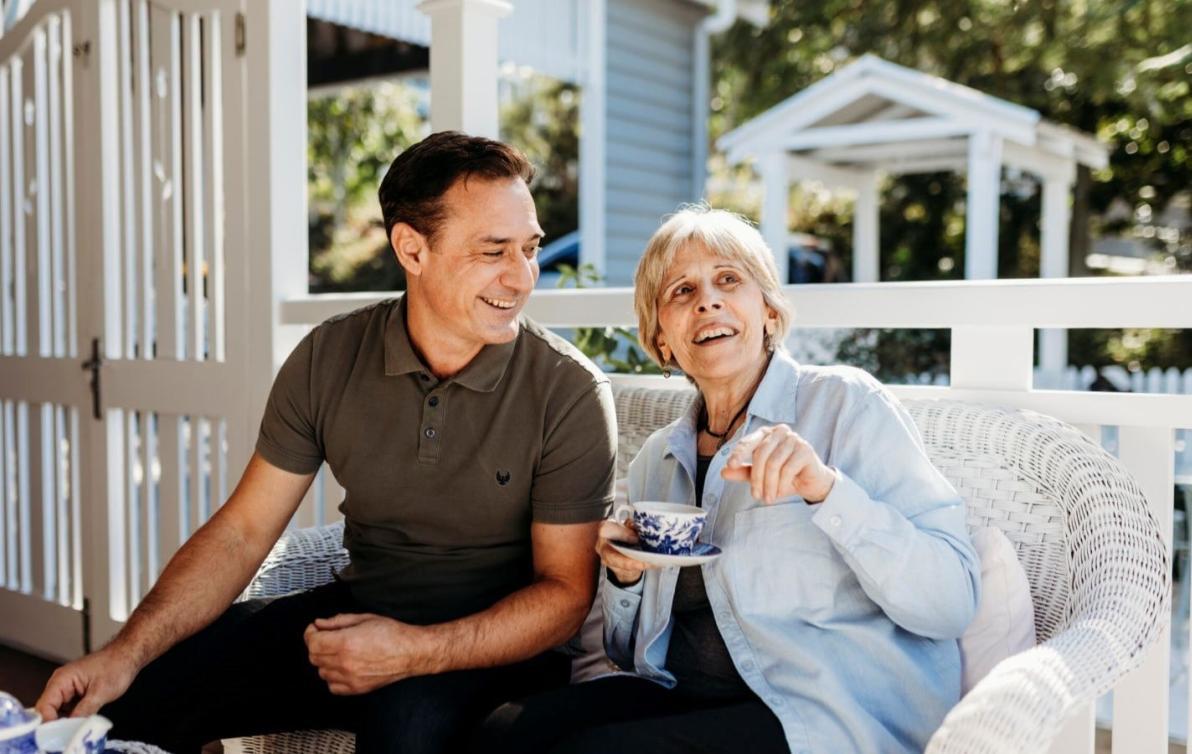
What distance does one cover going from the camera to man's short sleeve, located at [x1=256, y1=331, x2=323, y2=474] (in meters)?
2.07

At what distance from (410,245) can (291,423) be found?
38 cm

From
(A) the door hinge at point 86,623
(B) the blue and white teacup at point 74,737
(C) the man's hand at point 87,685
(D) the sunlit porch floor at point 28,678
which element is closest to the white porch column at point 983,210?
(D) the sunlit porch floor at point 28,678

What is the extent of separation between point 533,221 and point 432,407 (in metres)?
0.36

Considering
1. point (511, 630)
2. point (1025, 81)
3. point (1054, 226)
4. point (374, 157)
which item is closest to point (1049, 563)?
point (511, 630)

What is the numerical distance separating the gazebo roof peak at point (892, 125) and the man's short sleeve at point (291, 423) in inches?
214

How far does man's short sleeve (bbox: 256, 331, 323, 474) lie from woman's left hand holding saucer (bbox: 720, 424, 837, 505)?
2.81ft

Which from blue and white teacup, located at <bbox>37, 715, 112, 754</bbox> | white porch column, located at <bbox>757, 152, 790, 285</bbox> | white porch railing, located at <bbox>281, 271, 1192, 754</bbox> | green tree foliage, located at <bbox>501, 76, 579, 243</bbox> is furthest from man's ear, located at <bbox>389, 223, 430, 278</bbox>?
green tree foliage, located at <bbox>501, 76, 579, 243</bbox>

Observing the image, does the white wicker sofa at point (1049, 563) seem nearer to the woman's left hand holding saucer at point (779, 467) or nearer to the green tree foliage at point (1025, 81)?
the woman's left hand holding saucer at point (779, 467)

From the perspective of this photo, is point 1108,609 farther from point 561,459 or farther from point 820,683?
point 561,459

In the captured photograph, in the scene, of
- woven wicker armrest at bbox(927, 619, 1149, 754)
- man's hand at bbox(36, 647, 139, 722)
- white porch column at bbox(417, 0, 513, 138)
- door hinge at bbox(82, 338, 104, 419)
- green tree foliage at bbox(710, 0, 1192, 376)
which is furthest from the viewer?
green tree foliage at bbox(710, 0, 1192, 376)

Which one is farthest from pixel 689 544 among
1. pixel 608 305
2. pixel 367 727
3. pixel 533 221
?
pixel 608 305

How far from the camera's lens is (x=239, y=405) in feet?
10.4

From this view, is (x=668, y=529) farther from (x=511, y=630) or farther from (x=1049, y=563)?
(x=1049, y=563)

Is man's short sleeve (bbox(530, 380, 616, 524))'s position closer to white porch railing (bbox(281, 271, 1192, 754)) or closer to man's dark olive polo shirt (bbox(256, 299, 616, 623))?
man's dark olive polo shirt (bbox(256, 299, 616, 623))
